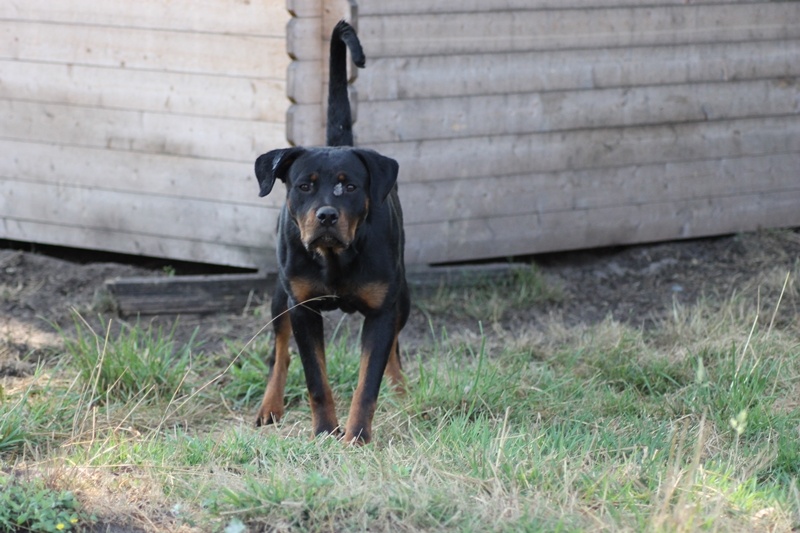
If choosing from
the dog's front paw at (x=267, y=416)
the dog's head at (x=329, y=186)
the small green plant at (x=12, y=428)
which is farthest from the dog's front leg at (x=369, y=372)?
the small green plant at (x=12, y=428)

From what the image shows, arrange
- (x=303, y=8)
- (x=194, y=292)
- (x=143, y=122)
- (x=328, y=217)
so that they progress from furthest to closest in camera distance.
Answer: (x=143, y=122) < (x=194, y=292) < (x=303, y=8) < (x=328, y=217)

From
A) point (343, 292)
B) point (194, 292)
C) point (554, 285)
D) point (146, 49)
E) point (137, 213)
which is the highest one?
point (146, 49)

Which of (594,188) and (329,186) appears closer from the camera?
(329,186)

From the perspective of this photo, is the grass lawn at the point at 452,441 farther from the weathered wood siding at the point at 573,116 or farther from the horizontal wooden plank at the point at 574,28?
the horizontal wooden plank at the point at 574,28

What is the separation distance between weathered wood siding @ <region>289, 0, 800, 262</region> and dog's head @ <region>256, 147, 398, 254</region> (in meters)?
2.11

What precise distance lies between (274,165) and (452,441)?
1.29 m

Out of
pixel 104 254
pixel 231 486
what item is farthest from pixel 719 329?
pixel 104 254

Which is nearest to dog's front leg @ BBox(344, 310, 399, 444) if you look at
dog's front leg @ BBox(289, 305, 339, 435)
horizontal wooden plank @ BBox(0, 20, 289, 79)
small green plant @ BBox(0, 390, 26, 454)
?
dog's front leg @ BBox(289, 305, 339, 435)

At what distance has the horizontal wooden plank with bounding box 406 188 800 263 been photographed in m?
7.23

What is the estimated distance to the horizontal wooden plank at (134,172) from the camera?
691 centimetres

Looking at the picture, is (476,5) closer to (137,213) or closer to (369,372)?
(137,213)

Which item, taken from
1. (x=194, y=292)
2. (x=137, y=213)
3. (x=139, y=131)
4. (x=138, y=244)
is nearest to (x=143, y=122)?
(x=139, y=131)

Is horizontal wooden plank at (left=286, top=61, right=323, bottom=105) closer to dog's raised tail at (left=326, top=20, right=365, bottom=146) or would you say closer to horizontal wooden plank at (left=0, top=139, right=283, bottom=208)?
horizontal wooden plank at (left=0, top=139, right=283, bottom=208)

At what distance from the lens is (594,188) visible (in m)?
7.60
